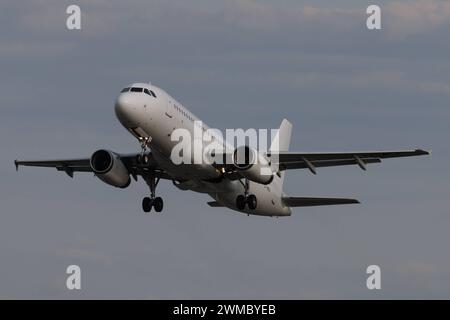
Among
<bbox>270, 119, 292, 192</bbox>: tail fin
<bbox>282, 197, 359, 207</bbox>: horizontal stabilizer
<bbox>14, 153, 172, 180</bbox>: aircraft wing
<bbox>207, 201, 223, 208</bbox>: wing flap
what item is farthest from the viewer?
<bbox>270, 119, 292, 192</bbox>: tail fin

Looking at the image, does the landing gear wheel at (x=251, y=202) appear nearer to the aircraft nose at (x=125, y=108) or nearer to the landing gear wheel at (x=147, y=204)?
the landing gear wheel at (x=147, y=204)

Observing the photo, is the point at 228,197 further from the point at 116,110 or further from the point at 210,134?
the point at 116,110

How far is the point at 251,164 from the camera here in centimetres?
6069

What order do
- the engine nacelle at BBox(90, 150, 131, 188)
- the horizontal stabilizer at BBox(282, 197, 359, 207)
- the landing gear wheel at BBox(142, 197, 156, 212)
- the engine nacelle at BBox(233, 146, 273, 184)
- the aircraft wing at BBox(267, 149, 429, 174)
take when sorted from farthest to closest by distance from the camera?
the horizontal stabilizer at BBox(282, 197, 359, 207) < the landing gear wheel at BBox(142, 197, 156, 212) < the engine nacelle at BBox(90, 150, 131, 188) < the aircraft wing at BBox(267, 149, 429, 174) < the engine nacelle at BBox(233, 146, 273, 184)

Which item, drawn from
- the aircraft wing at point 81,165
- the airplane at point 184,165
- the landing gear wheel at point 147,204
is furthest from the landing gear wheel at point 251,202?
the landing gear wheel at point 147,204

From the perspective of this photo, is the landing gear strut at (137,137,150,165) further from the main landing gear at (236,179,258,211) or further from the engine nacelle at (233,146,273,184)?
the main landing gear at (236,179,258,211)

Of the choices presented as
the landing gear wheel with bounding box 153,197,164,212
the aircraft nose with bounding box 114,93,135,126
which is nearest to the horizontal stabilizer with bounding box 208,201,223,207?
the landing gear wheel with bounding box 153,197,164,212

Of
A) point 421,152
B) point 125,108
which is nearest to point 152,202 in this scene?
point 125,108

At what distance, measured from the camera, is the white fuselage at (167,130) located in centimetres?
5634

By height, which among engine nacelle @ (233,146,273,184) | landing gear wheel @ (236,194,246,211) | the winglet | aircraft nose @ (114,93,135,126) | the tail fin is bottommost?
landing gear wheel @ (236,194,246,211)

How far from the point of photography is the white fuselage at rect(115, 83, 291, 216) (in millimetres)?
56344

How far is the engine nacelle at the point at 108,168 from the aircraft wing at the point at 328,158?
824 cm

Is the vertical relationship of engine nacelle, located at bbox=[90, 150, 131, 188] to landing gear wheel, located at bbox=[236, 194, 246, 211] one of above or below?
above
